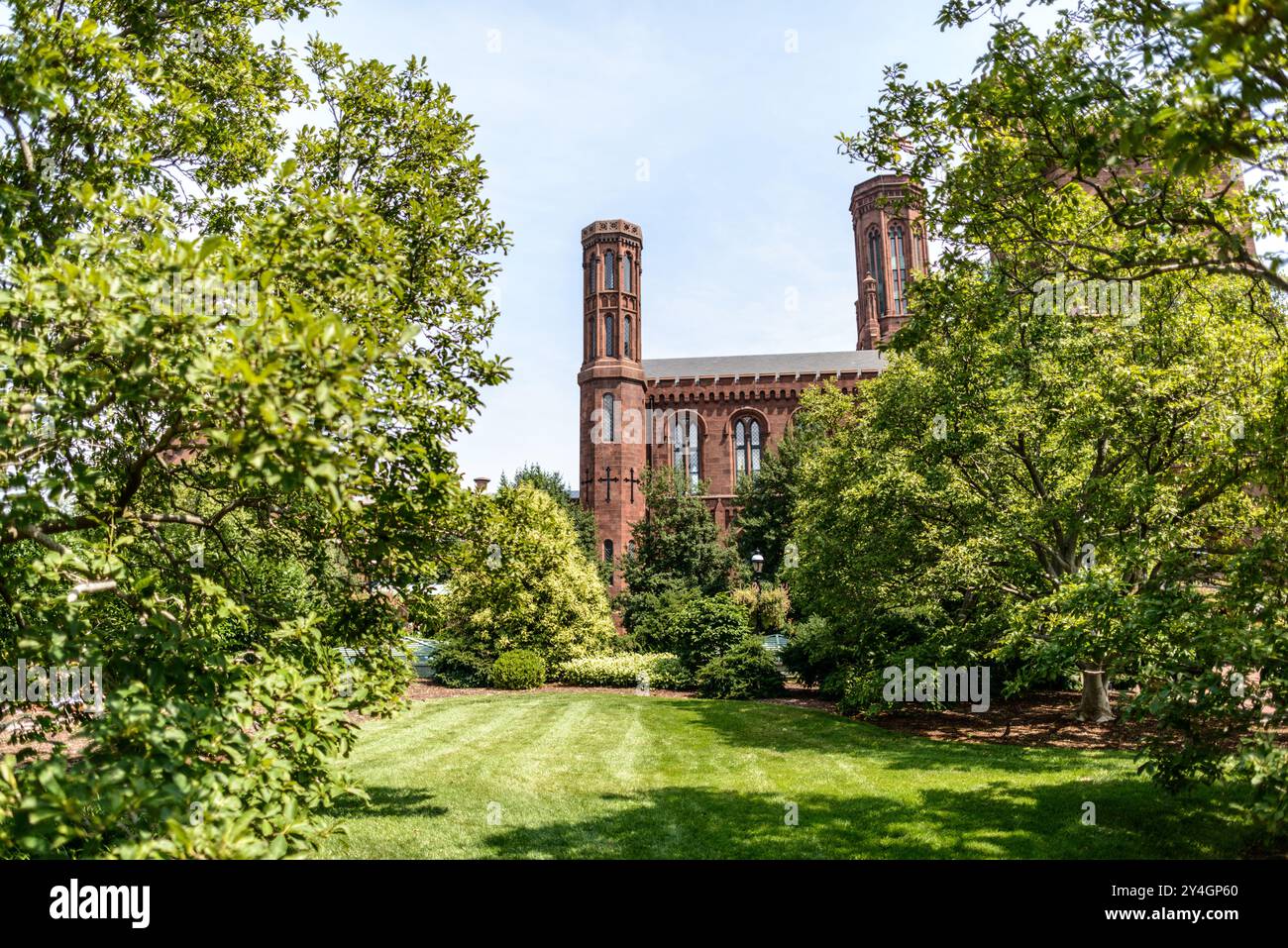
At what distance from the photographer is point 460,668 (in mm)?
26688

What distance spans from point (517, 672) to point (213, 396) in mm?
22335

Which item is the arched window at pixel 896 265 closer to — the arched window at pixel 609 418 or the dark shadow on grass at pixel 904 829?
the arched window at pixel 609 418

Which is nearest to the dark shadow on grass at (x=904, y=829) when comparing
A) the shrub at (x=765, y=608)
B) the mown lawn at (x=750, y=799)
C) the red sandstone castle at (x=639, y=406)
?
the mown lawn at (x=750, y=799)

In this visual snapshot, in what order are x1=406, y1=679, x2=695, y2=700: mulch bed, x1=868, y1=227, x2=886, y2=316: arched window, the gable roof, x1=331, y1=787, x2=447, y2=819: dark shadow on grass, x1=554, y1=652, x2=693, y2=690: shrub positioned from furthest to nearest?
x1=868, y1=227, x2=886, y2=316: arched window → the gable roof → x1=554, y1=652, x2=693, y2=690: shrub → x1=406, y1=679, x2=695, y2=700: mulch bed → x1=331, y1=787, x2=447, y2=819: dark shadow on grass

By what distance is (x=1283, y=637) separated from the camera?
567cm

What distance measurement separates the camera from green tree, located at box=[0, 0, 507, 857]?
3805 mm

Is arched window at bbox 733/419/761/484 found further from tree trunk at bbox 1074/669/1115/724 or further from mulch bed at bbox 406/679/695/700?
tree trunk at bbox 1074/669/1115/724

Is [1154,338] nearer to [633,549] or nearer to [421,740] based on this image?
[421,740]

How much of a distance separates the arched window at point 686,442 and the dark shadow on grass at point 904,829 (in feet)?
142

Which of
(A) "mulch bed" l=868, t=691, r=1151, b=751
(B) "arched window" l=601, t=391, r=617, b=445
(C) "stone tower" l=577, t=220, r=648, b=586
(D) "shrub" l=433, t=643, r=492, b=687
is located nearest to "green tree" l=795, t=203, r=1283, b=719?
(A) "mulch bed" l=868, t=691, r=1151, b=751

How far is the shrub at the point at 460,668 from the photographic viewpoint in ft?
85.6

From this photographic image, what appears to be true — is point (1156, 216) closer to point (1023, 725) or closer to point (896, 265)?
point (1023, 725)

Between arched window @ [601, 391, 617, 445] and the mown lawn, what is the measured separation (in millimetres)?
36344
